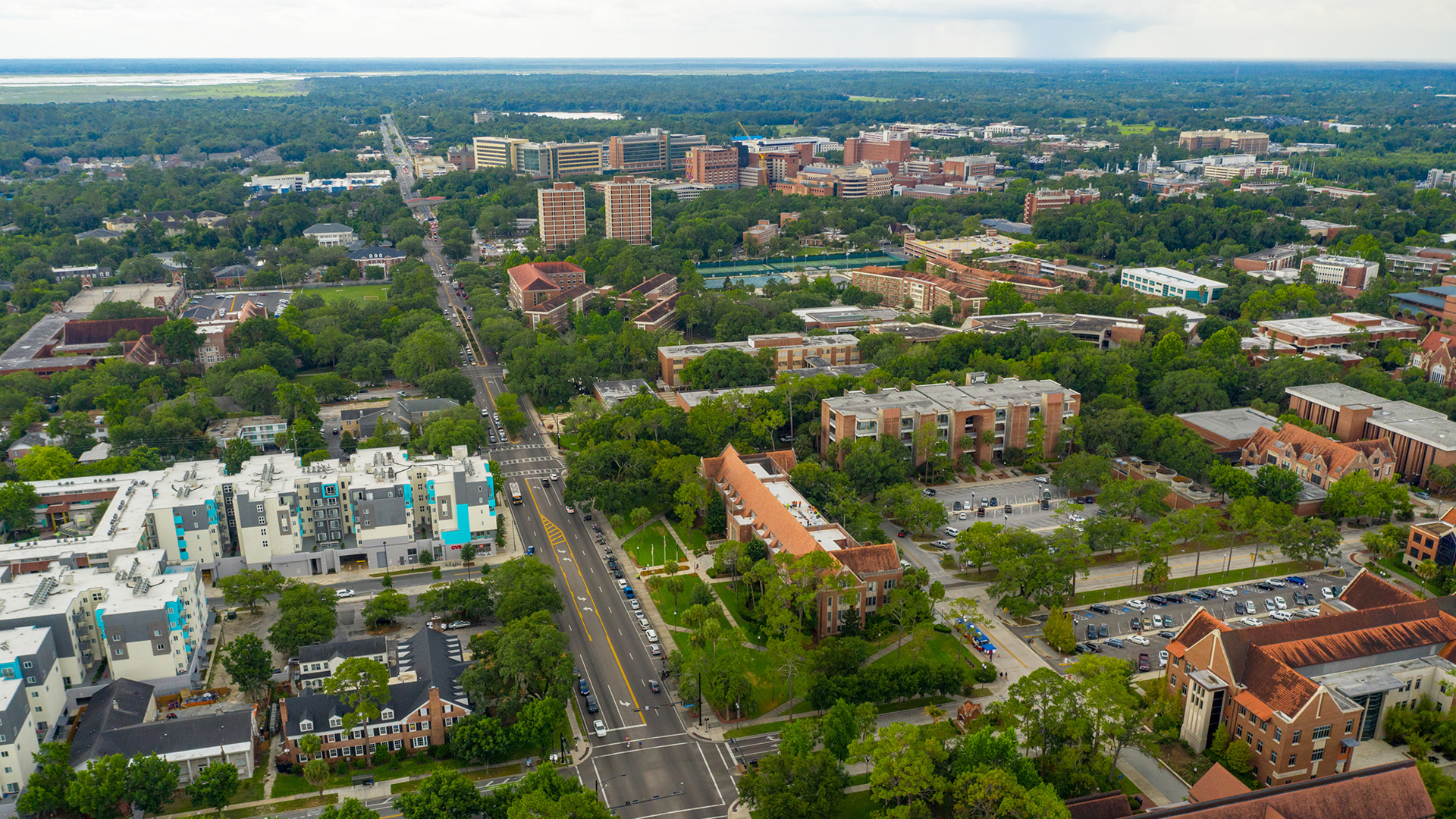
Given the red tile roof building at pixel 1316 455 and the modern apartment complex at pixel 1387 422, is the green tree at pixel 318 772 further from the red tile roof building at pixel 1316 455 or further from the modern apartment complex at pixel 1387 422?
the modern apartment complex at pixel 1387 422

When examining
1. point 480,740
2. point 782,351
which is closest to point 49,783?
point 480,740

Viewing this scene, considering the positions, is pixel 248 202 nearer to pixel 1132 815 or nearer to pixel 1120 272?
pixel 1120 272

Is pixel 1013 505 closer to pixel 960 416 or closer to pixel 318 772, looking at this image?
pixel 960 416

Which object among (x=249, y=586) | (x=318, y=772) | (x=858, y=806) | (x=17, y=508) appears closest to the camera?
(x=318, y=772)

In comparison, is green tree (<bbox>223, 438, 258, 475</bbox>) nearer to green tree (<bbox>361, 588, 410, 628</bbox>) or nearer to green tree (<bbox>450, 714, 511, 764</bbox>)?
green tree (<bbox>361, 588, 410, 628</bbox>)

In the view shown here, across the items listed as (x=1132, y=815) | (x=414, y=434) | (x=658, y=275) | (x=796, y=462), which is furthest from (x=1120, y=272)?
(x=1132, y=815)

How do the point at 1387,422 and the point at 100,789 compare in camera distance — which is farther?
the point at 1387,422

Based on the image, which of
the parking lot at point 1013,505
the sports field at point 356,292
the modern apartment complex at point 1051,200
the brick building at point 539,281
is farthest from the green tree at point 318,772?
the modern apartment complex at point 1051,200
